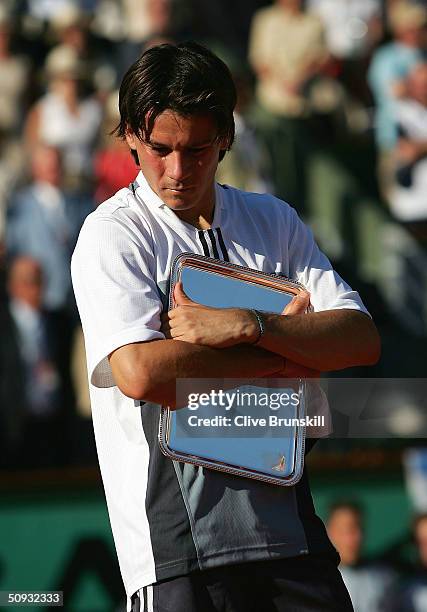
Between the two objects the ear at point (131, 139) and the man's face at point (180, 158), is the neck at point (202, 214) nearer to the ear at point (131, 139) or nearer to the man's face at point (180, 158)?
the man's face at point (180, 158)

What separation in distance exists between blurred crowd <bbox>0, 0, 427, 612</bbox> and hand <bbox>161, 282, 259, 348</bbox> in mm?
4270

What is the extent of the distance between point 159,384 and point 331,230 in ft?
19.0

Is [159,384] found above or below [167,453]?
above

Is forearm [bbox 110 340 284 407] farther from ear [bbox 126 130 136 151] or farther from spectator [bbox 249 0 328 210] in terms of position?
spectator [bbox 249 0 328 210]

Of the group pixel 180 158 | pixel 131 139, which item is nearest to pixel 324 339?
pixel 180 158

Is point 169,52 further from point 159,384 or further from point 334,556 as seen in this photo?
point 334,556

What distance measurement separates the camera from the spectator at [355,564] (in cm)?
682

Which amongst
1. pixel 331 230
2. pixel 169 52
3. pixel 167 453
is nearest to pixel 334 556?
pixel 167 453

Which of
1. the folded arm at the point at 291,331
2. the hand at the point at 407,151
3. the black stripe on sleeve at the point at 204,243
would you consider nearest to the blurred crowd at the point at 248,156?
the hand at the point at 407,151

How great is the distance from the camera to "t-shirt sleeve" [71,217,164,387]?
2826 mm

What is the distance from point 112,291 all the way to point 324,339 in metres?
0.54

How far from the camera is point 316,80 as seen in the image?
870 centimetres

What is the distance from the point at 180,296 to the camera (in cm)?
288

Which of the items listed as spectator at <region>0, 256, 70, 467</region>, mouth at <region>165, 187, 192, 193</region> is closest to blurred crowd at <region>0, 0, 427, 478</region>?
spectator at <region>0, 256, 70, 467</region>
